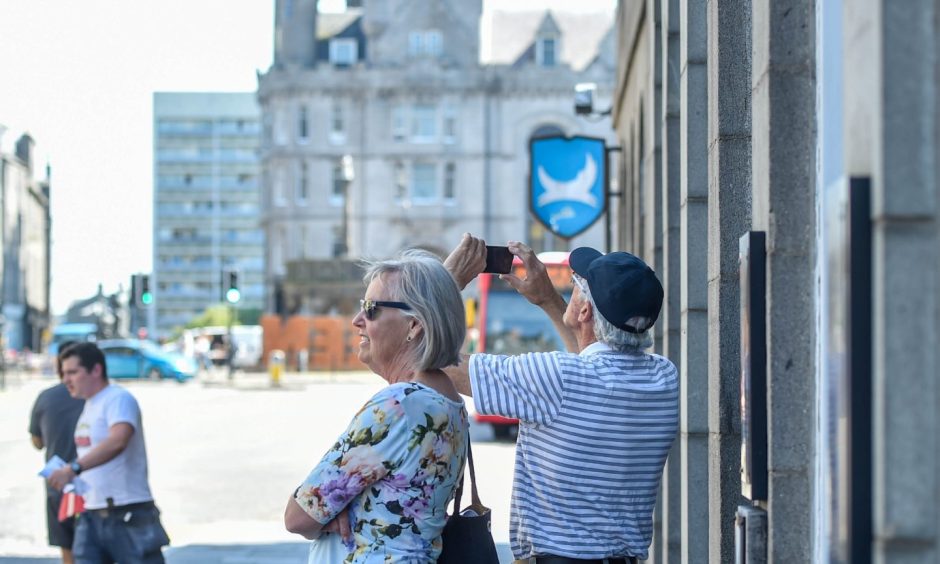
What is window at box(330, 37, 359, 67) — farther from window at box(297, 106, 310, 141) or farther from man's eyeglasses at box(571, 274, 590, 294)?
man's eyeglasses at box(571, 274, 590, 294)

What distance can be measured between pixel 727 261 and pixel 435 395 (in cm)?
177

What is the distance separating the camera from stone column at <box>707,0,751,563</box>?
195 inches

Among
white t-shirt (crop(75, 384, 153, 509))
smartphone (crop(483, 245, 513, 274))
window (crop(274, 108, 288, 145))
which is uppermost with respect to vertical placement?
window (crop(274, 108, 288, 145))

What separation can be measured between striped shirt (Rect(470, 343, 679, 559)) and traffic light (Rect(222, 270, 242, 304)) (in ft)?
118

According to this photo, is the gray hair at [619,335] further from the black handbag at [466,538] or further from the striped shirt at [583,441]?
the black handbag at [466,538]

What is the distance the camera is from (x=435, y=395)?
3600 millimetres

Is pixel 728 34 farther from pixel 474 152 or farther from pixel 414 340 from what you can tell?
pixel 474 152

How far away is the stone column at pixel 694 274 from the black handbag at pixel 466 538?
2183 mm

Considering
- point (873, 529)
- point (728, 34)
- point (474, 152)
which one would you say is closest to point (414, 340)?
point (873, 529)

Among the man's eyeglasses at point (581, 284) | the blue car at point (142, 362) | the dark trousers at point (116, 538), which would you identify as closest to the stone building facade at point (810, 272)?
the man's eyeglasses at point (581, 284)

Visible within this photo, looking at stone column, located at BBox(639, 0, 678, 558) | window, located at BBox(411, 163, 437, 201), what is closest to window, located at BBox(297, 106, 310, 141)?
window, located at BBox(411, 163, 437, 201)

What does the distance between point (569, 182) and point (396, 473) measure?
510 inches

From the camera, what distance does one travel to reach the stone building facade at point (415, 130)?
72.0 meters

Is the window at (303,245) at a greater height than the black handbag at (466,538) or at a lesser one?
greater
